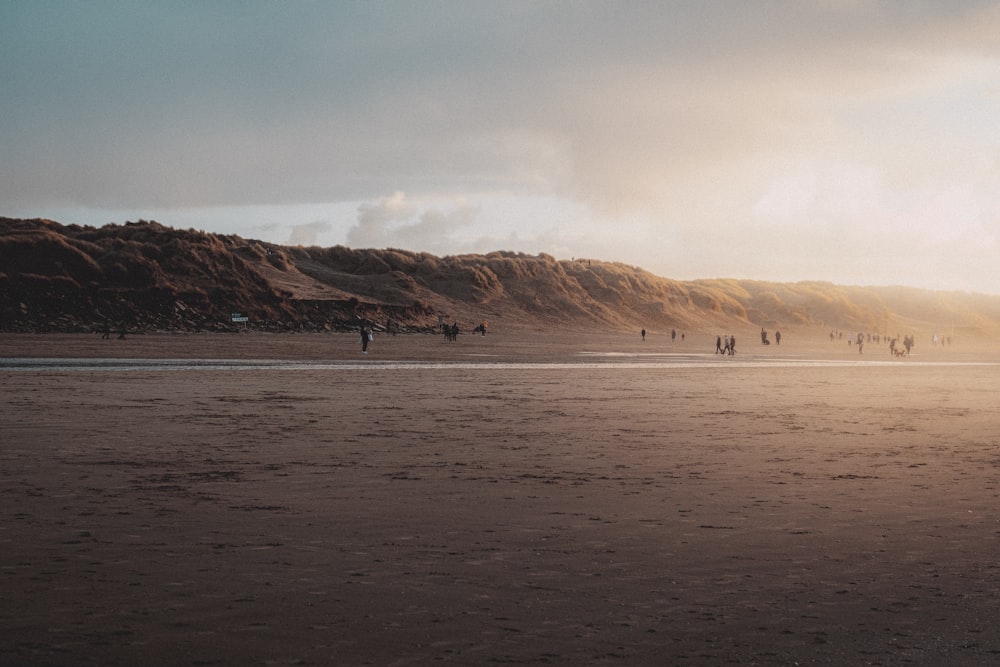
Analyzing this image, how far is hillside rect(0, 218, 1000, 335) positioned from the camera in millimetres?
77250

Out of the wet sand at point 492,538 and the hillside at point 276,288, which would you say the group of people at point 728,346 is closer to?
the hillside at point 276,288

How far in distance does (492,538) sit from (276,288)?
9141cm

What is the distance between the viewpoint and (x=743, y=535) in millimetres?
8039

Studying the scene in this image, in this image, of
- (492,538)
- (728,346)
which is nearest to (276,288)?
(728,346)

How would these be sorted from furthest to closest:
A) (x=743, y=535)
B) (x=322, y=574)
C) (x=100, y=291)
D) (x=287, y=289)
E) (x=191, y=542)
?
(x=287, y=289)
(x=100, y=291)
(x=743, y=535)
(x=191, y=542)
(x=322, y=574)

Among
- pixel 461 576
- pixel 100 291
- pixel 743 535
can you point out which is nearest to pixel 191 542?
pixel 461 576

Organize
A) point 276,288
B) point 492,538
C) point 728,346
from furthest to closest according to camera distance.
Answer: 1. point 276,288
2. point 728,346
3. point 492,538

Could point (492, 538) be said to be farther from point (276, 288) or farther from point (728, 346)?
point (276, 288)

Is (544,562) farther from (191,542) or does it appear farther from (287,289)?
(287,289)

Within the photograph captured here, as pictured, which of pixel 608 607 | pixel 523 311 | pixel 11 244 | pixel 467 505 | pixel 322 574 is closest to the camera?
pixel 608 607

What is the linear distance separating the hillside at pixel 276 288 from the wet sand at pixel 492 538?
5082 cm

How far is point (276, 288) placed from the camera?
3789 inches

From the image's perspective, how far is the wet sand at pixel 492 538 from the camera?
208 inches

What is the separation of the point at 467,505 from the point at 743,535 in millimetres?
2677
